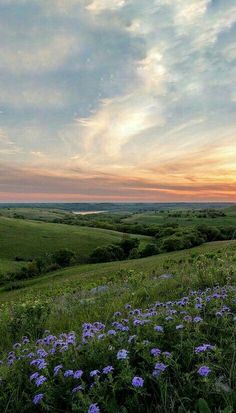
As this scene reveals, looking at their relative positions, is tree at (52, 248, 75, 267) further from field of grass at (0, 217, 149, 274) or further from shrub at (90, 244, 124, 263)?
shrub at (90, 244, 124, 263)

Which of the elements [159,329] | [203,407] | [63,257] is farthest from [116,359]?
[63,257]

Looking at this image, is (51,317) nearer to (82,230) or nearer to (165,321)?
(165,321)

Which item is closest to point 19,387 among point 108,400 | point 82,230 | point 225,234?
point 108,400

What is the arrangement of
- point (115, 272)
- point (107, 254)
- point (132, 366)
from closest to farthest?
point (132, 366)
point (115, 272)
point (107, 254)

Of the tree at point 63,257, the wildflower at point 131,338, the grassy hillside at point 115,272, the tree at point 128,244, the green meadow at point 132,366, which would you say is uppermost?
the wildflower at point 131,338

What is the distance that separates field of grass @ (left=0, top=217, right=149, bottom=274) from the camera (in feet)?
296

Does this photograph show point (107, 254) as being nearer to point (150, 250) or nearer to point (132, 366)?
point (150, 250)

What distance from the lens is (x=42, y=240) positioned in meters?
101

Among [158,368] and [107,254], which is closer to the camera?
[158,368]

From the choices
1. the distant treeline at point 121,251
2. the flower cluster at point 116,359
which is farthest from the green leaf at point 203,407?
the distant treeline at point 121,251

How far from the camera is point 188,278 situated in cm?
775

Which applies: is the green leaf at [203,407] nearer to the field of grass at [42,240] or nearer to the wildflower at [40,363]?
the wildflower at [40,363]

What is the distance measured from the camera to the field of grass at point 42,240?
90144 millimetres

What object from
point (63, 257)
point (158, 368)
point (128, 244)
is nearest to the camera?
point (158, 368)
